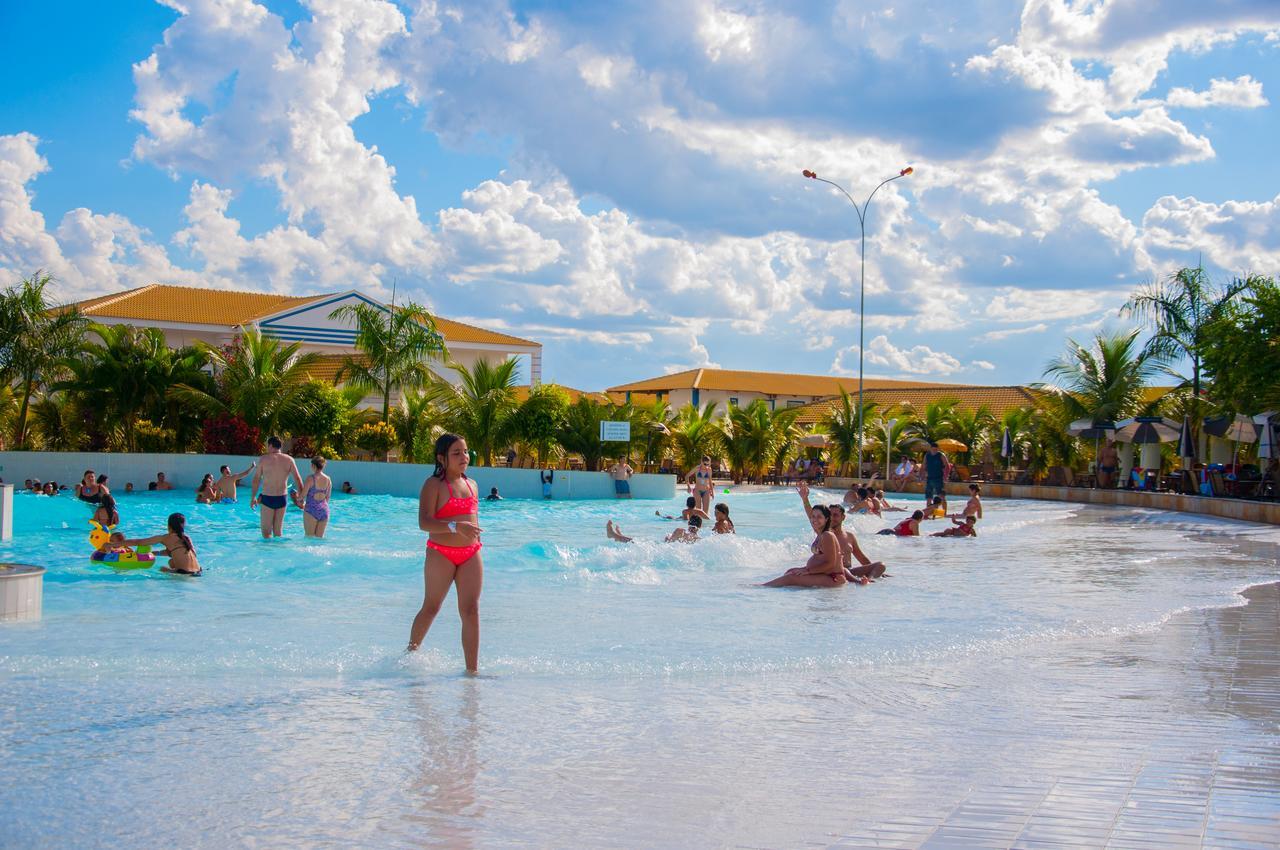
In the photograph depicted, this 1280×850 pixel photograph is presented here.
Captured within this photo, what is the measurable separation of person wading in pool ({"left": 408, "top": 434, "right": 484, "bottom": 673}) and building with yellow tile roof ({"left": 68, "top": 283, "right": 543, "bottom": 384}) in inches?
1338

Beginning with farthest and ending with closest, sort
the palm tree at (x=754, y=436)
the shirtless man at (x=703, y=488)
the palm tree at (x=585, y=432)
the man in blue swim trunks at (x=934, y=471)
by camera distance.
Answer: the palm tree at (x=754, y=436) → the palm tree at (x=585, y=432) → the man in blue swim trunks at (x=934, y=471) → the shirtless man at (x=703, y=488)

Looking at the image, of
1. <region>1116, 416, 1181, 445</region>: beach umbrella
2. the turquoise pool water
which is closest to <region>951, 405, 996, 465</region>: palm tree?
<region>1116, 416, 1181, 445</region>: beach umbrella

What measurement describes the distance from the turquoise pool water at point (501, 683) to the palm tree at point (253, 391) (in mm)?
14772

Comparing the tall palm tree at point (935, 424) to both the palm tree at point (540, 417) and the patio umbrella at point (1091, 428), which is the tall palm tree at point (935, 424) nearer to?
the patio umbrella at point (1091, 428)

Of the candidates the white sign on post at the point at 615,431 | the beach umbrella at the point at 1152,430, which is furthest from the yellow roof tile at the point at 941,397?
the white sign on post at the point at 615,431

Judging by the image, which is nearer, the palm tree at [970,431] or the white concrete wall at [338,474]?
the white concrete wall at [338,474]

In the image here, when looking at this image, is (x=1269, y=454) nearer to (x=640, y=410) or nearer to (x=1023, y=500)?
(x=1023, y=500)

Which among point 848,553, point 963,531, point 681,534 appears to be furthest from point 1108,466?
point 848,553

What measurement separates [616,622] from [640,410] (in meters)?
24.2

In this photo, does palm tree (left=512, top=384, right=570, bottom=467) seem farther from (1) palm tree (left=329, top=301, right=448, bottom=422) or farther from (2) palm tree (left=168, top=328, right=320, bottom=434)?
(2) palm tree (left=168, top=328, right=320, bottom=434)

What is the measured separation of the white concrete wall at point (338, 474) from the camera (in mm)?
26766

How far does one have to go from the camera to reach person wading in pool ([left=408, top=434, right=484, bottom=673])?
658cm

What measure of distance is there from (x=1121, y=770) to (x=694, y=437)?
33247 millimetres

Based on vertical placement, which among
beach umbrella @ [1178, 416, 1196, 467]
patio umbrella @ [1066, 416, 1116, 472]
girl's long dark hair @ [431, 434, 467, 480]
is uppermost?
patio umbrella @ [1066, 416, 1116, 472]
